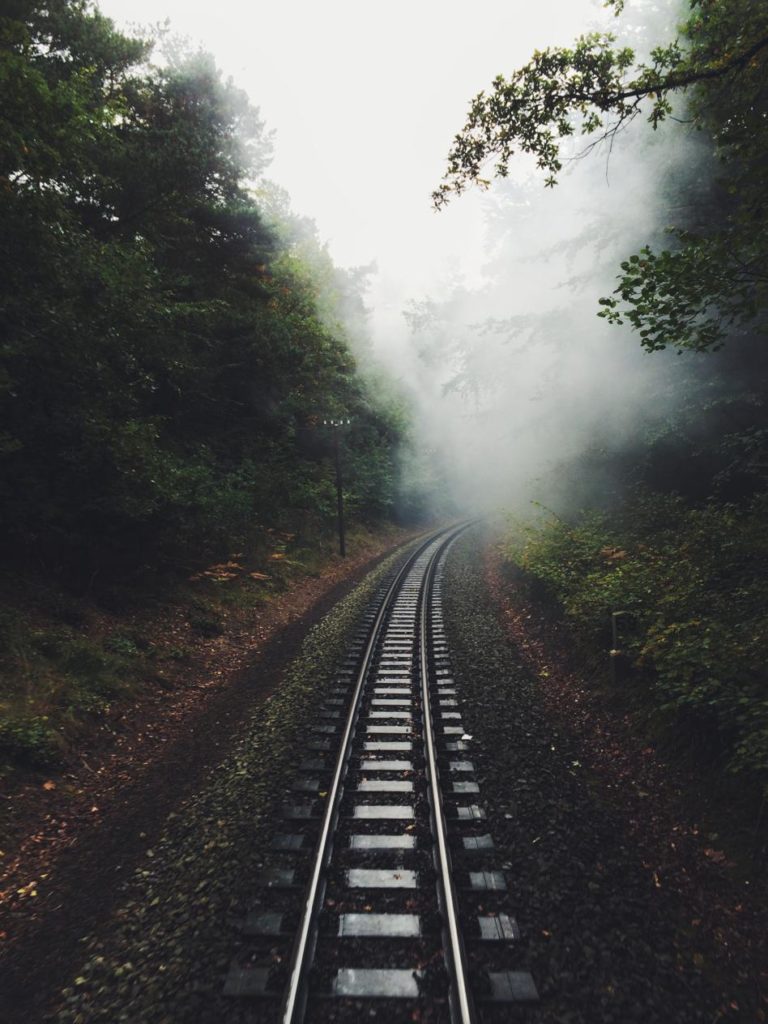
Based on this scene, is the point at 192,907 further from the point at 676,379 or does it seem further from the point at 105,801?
the point at 676,379

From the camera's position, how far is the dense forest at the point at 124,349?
709 centimetres

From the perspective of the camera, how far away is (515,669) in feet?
28.0

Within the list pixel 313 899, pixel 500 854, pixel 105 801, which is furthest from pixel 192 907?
pixel 500 854

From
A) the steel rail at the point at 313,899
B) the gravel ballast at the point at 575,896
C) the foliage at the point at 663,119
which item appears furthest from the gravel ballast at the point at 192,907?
the foliage at the point at 663,119

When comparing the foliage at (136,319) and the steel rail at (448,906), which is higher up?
the foliage at (136,319)

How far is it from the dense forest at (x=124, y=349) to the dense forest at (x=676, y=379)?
6.48 meters

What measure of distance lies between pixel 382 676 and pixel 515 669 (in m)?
2.48

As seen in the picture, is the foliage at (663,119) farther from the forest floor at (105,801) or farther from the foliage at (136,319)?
the forest floor at (105,801)

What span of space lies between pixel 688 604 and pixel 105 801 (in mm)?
8525

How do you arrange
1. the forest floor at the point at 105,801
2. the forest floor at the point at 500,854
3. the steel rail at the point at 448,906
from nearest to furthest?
the steel rail at the point at 448,906 < the forest floor at the point at 500,854 < the forest floor at the point at 105,801

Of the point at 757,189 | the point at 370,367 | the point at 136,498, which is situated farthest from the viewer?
the point at 370,367

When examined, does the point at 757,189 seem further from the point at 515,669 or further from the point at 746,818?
the point at 515,669

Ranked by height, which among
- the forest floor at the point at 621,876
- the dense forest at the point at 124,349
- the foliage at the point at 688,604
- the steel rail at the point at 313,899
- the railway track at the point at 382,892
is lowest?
the forest floor at the point at 621,876

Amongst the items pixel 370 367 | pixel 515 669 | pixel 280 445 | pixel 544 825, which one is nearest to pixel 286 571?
pixel 280 445
